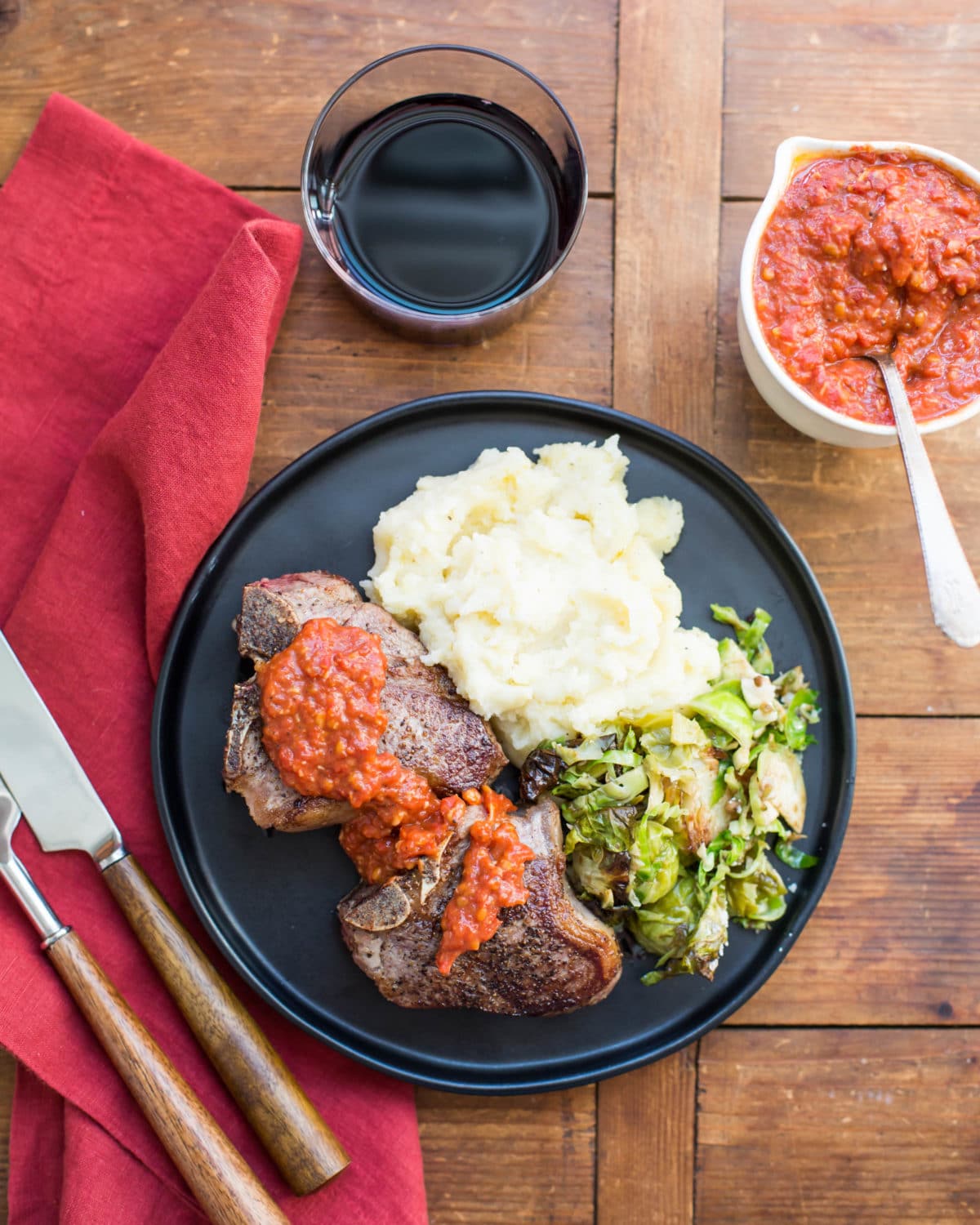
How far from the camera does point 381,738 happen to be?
3529 millimetres

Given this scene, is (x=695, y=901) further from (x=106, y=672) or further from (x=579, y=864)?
(x=106, y=672)

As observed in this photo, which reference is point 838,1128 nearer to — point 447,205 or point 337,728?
point 337,728

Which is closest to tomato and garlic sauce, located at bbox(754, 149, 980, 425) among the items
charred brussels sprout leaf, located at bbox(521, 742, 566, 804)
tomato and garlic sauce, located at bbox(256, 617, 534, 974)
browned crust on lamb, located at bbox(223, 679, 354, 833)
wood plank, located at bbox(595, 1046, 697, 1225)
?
charred brussels sprout leaf, located at bbox(521, 742, 566, 804)

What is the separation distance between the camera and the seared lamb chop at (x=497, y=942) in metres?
3.54

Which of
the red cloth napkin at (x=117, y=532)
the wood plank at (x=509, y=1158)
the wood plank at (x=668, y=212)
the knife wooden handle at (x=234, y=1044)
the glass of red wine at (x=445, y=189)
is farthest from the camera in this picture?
the wood plank at (x=668, y=212)

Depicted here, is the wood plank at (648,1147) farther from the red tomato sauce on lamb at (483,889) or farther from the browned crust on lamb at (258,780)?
the browned crust on lamb at (258,780)

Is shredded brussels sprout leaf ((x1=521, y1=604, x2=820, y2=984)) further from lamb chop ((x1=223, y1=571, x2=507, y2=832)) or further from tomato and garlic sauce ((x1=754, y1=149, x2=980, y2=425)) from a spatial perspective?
tomato and garlic sauce ((x1=754, y1=149, x2=980, y2=425))

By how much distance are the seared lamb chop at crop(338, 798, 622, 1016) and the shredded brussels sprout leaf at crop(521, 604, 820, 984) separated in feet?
0.53

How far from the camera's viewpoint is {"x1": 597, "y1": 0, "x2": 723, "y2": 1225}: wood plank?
421 centimetres

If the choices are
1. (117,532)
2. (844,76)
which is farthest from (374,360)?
(844,76)

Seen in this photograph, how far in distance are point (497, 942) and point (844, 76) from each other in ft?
13.1

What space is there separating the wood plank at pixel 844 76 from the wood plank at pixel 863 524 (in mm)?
401

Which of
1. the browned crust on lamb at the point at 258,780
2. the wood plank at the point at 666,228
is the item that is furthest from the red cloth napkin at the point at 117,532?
the wood plank at the point at 666,228

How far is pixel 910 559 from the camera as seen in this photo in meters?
4.27
